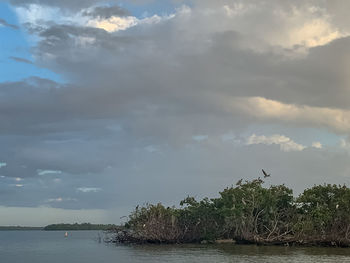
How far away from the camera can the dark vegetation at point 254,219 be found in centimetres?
6731

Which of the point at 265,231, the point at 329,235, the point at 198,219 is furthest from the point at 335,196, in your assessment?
the point at 198,219

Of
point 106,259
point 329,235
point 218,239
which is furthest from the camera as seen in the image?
point 218,239

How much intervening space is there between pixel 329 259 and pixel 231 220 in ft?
75.7

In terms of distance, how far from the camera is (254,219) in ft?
236

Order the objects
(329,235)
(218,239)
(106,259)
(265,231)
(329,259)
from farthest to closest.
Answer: (218,239) → (265,231) → (329,235) → (106,259) → (329,259)

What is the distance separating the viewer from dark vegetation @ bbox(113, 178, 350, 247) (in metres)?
67.3

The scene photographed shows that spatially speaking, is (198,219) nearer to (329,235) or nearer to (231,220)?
(231,220)

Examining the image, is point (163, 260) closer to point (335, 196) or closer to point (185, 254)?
point (185, 254)

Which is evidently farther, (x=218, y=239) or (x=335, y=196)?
(x=218, y=239)

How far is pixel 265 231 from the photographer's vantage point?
235 feet

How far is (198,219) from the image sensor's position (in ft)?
250

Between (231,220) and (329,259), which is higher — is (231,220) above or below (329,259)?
above

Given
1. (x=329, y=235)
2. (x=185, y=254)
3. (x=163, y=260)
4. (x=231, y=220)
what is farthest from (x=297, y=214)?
(x=163, y=260)

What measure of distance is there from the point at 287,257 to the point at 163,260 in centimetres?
1424
